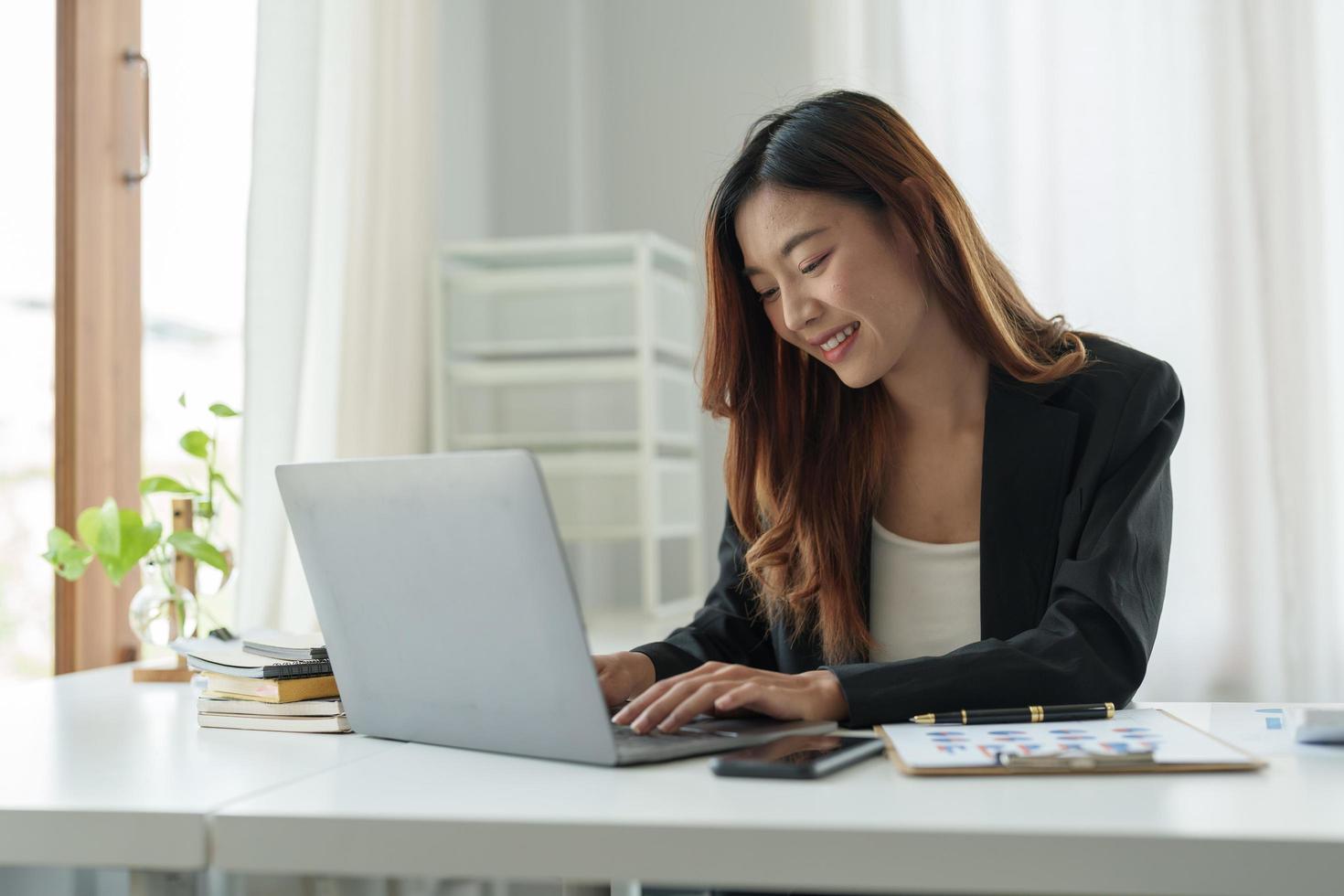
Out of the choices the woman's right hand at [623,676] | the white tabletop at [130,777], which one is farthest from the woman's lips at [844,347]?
the white tabletop at [130,777]

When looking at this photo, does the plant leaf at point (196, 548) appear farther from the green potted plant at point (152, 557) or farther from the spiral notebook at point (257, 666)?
the spiral notebook at point (257, 666)

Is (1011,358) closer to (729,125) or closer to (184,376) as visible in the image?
(184,376)

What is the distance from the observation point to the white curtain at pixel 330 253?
8.18 ft

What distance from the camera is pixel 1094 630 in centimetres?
111

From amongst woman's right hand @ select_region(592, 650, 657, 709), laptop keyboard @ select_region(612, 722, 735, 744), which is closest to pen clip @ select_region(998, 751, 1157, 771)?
laptop keyboard @ select_region(612, 722, 735, 744)

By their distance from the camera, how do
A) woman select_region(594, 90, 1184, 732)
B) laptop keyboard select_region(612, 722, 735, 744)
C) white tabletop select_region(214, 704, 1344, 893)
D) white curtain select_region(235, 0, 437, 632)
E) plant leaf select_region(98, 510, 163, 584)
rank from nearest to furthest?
white tabletop select_region(214, 704, 1344, 893) → laptop keyboard select_region(612, 722, 735, 744) → woman select_region(594, 90, 1184, 732) → plant leaf select_region(98, 510, 163, 584) → white curtain select_region(235, 0, 437, 632)

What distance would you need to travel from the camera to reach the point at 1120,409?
128 centimetres

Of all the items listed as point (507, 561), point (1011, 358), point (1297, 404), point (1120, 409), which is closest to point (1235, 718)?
point (1120, 409)

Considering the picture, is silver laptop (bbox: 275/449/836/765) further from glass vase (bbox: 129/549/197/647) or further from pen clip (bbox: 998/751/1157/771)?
glass vase (bbox: 129/549/197/647)

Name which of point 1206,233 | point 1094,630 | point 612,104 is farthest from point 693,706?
point 612,104

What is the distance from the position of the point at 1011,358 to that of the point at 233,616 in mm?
1693

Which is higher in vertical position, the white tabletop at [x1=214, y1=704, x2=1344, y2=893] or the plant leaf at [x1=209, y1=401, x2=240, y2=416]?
the plant leaf at [x1=209, y1=401, x2=240, y2=416]

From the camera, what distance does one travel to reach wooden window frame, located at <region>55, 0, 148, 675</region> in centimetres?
233

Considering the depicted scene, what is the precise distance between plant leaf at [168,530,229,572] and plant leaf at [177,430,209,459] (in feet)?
0.43
